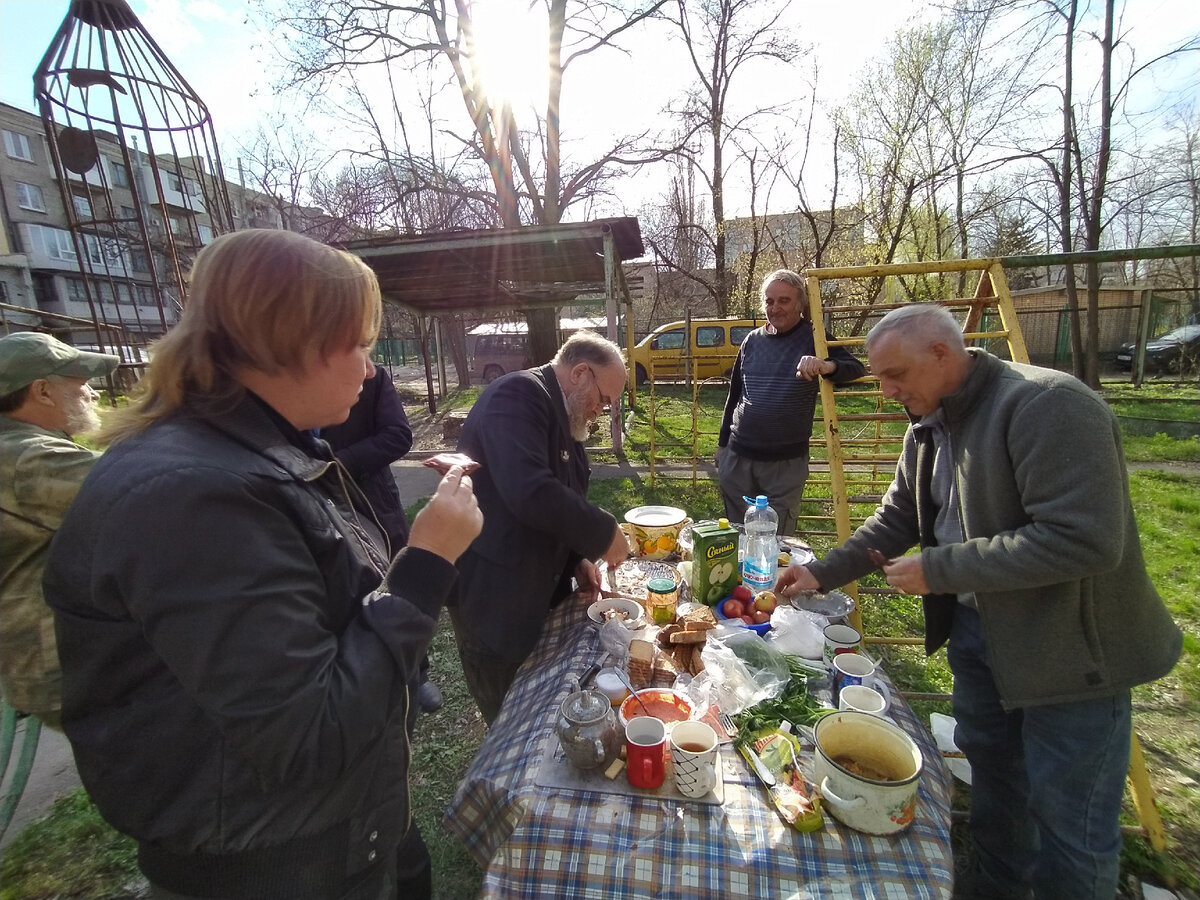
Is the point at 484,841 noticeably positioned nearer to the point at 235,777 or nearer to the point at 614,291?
the point at 235,777

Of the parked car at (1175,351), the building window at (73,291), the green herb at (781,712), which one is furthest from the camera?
the building window at (73,291)

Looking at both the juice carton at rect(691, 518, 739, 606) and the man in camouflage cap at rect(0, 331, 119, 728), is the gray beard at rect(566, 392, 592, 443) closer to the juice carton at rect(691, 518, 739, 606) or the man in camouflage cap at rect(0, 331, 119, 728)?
the juice carton at rect(691, 518, 739, 606)

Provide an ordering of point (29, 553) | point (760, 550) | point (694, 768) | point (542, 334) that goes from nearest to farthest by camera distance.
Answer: point (694, 768), point (29, 553), point (760, 550), point (542, 334)

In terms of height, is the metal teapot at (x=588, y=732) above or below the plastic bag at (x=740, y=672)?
above

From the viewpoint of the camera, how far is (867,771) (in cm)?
133

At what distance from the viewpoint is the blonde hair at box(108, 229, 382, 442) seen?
93 cm

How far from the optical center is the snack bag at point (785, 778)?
A: 120 cm

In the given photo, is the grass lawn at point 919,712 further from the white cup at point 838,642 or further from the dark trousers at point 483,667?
the white cup at point 838,642

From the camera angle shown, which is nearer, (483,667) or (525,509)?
(525,509)

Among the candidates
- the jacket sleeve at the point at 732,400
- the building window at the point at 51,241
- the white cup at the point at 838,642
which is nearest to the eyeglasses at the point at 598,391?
the white cup at the point at 838,642

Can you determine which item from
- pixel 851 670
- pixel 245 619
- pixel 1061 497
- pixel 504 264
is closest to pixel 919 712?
pixel 851 670

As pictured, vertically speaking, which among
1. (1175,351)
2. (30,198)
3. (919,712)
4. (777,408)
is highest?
(30,198)

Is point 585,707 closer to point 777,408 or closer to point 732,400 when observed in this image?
point 777,408

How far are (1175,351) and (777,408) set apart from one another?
55.2 feet
